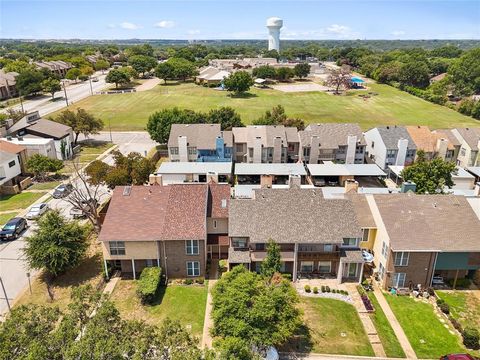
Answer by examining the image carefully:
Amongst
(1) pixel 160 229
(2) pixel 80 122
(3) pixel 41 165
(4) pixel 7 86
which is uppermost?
(4) pixel 7 86

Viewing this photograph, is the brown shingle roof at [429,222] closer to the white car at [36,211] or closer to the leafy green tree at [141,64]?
Answer: the white car at [36,211]

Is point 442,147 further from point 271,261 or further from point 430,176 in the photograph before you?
point 271,261

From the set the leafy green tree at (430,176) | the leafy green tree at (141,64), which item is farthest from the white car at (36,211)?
the leafy green tree at (141,64)

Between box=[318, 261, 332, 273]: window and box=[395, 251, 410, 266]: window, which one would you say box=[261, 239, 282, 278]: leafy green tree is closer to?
box=[318, 261, 332, 273]: window

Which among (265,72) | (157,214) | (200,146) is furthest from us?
(265,72)

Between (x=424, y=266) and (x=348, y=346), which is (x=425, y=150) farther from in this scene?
(x=348, y=346)

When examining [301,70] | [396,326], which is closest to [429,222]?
[396,326]

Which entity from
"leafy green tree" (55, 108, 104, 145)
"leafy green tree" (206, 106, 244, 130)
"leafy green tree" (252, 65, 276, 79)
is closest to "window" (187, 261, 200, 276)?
"leafy green tree" (206, 106, 244, 130)
